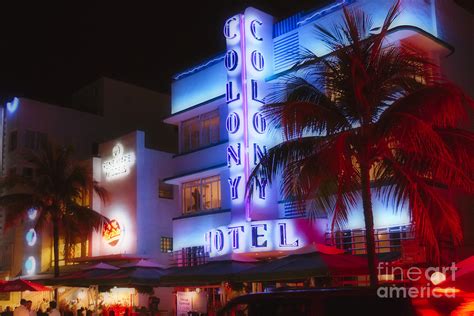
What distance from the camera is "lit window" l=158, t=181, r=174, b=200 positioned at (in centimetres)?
3109

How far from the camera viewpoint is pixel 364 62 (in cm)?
1375

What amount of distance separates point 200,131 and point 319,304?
68.3 feet

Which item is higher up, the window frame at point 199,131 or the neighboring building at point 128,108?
the neighboring building at point 128,108

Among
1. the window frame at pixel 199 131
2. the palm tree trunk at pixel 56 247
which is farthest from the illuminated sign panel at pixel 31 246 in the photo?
the window frame at pixel 199 131

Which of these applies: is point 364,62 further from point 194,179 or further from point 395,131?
point 194,179

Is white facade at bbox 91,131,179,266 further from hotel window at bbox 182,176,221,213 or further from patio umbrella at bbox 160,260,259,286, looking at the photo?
patio umbrella at bbox 160,260,259,286

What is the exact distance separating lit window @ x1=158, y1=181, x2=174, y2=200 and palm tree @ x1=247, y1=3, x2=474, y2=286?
1701 centimetres

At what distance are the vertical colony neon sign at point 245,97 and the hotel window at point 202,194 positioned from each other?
3.85 meters

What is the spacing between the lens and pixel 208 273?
61.4ft

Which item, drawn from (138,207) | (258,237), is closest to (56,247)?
(138,207)

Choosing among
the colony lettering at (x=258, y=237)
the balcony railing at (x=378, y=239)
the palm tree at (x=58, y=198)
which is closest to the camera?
the balcony railing at (x=378, y=239)

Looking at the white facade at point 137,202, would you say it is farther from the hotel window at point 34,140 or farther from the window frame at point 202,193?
the hotel window at point 34,140

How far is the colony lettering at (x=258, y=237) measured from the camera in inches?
829

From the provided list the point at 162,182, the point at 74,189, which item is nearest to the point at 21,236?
the point at 74,189
